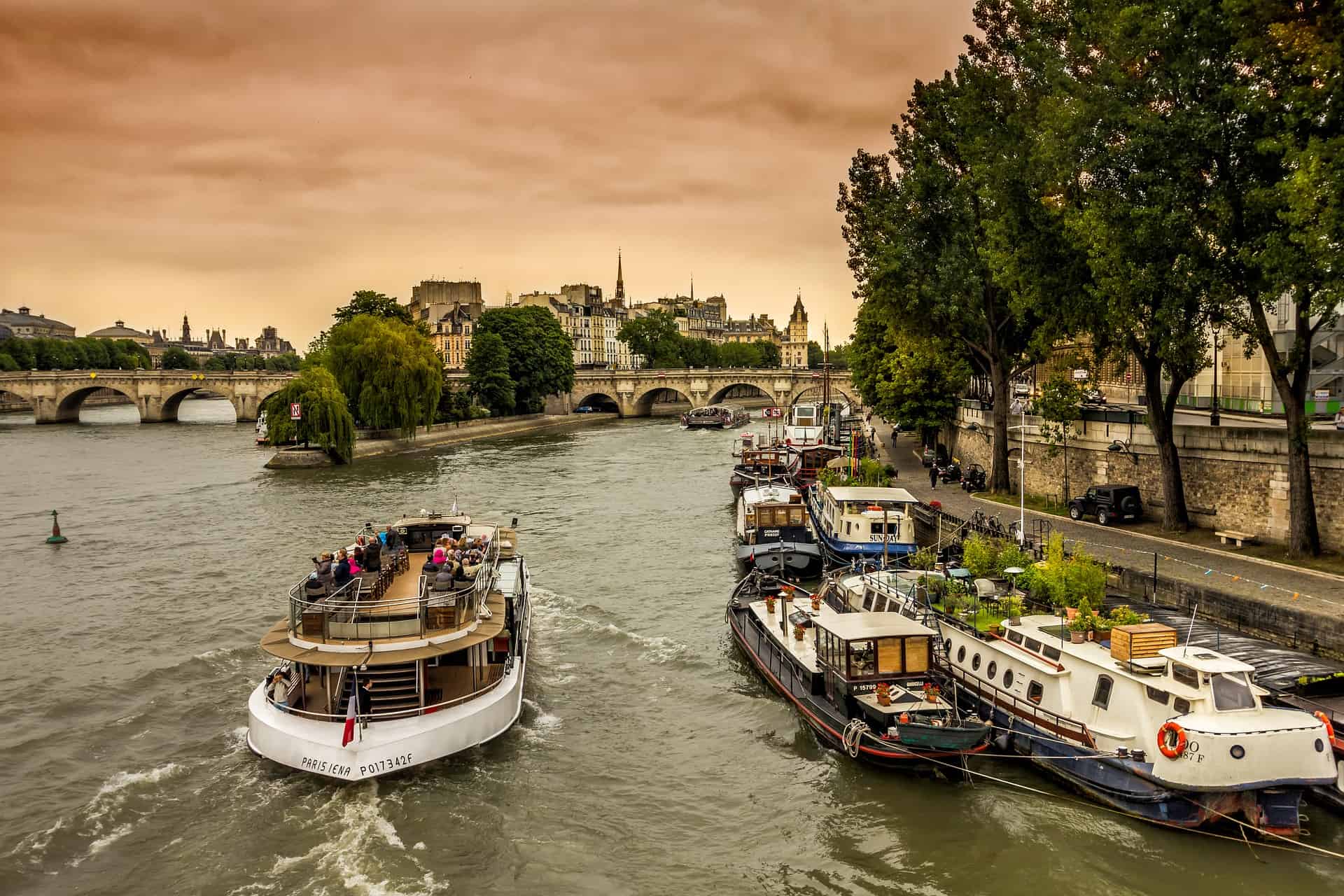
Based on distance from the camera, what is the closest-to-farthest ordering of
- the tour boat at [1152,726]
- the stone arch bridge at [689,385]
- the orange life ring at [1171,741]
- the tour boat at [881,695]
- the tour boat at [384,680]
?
the tour boat at [1152,726] → the orange life ring at [1171,741] → the tour boat at [384,680] → the tour boat at [881,695] → the stone arch bridge at [689,385]

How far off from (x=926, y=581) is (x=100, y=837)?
1490cm

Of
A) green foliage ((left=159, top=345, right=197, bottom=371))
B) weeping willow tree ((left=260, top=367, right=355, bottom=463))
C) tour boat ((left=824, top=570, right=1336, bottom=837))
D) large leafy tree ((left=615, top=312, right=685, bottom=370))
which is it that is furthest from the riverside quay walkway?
green foliage ((left=159, top=345, right=197, bottom=371))

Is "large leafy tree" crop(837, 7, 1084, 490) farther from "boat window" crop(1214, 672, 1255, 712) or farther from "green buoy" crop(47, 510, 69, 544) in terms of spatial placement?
"green buoy" crop(47, 510, 69, 544)

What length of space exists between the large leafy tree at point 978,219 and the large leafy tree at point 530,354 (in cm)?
5897

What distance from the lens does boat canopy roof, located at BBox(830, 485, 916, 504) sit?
30.0 m

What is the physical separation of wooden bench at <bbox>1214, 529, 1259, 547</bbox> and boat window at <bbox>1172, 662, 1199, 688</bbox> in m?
12.6

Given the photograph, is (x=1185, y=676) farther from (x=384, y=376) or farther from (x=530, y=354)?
(x=530, y=354)

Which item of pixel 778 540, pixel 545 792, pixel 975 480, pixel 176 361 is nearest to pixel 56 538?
pixel 778 540

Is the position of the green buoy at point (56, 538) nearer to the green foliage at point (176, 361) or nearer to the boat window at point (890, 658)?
the boat window at point (890, 658)

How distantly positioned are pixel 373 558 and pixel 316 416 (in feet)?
133

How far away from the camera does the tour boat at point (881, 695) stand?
15.8 metres

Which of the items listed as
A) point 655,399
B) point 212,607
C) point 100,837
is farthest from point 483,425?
point 100,837

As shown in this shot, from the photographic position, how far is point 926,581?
66.2ft

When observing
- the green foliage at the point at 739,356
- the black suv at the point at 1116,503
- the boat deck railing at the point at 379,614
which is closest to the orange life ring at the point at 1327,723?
the boat deck railing at the point at 379,614
